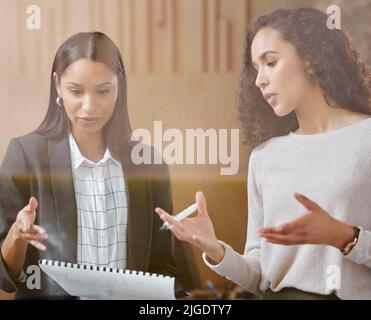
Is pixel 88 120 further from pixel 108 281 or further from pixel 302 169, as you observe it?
pixel 302 169

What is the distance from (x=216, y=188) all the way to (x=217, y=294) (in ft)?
1.10

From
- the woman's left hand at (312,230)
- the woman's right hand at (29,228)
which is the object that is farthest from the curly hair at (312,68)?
the woman's right hand at (29,228)

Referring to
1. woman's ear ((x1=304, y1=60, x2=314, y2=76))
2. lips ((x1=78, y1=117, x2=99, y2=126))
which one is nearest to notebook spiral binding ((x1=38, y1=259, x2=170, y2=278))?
lips ((x1=78, y1=117, x2=99, y2=126))

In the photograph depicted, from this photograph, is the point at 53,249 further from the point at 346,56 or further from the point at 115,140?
the point at 346,56

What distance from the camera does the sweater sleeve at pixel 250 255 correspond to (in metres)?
1.97

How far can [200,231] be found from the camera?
198 centimetres

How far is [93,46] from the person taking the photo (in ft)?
6.53

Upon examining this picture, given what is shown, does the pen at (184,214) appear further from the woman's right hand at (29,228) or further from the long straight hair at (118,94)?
the woman's right hand at (29,228)

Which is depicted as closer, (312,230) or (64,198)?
(312,230)

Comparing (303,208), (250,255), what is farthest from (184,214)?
(303,208)

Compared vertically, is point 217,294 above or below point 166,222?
below

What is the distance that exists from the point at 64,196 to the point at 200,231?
0.43 meters
